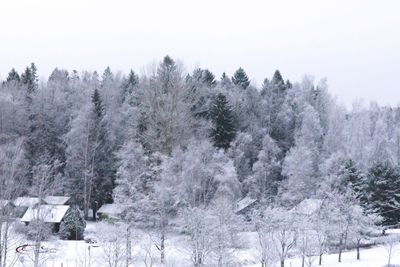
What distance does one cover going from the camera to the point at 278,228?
45062 mm

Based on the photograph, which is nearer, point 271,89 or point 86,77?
point 271,89

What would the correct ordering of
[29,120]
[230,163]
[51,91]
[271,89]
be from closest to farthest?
[230,163] < [29,120] < [51,91] < [271,89]

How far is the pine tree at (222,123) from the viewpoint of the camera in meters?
59.7

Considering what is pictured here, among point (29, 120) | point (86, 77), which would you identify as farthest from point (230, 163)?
point (86, 77)

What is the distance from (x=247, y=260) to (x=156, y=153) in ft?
46.3

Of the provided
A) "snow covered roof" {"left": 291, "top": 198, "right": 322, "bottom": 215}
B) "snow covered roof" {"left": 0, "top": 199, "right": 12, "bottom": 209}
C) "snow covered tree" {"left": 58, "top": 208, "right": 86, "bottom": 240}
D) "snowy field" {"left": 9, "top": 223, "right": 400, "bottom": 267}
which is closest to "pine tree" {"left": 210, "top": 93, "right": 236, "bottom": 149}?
"snow covered roof" {"left": 291, "top": 198, "right": 322, "bottom": 215}

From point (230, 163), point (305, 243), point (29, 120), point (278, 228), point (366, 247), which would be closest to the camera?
point (305, 243)

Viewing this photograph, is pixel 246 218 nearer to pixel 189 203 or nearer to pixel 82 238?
pixel 189 203

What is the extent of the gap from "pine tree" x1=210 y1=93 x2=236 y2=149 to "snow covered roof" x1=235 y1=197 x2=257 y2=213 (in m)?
6.59

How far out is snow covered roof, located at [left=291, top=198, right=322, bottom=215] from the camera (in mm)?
50000

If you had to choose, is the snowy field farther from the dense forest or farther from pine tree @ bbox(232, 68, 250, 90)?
pine tree @ bbox(232, 68, 250, 90)

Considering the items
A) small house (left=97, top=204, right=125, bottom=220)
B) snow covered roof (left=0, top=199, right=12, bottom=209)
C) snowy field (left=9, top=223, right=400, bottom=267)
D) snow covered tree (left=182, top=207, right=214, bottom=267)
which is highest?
snow covered roof (left=0, top=199, right=12, bottom=209)

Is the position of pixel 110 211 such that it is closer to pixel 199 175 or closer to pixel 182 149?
pixel 182 149

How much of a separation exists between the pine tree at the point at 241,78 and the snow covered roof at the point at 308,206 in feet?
95.2
